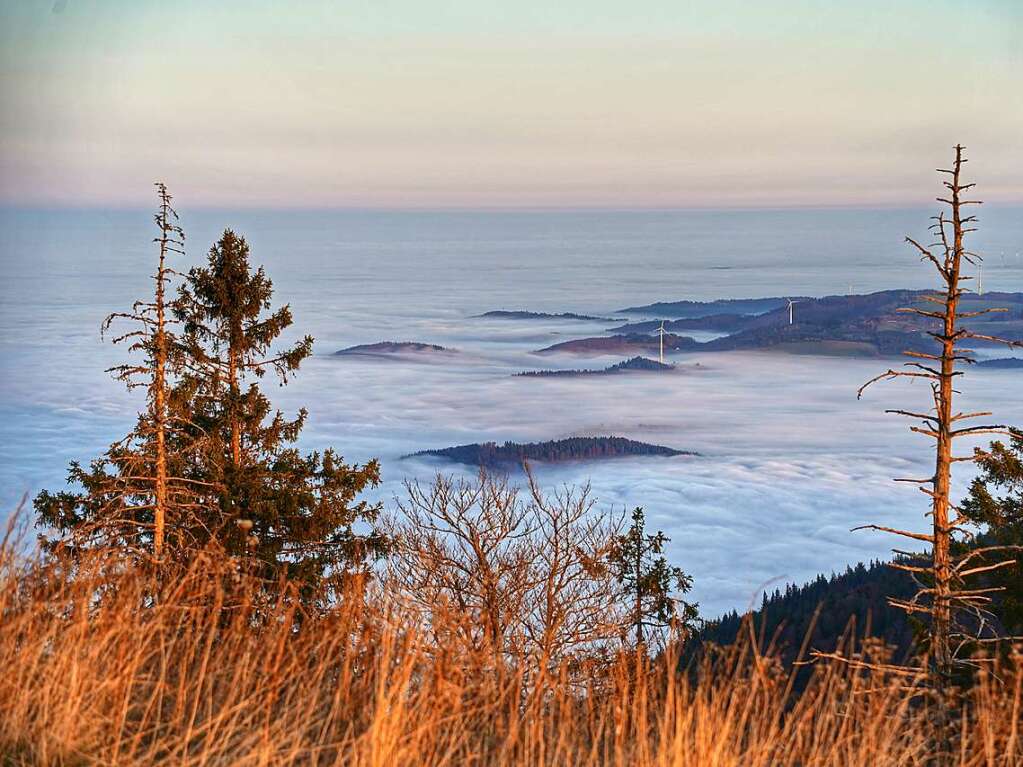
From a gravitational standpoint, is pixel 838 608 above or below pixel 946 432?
below

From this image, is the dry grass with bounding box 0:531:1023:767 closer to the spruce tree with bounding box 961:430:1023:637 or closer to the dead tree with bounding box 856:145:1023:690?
the dead tree with bounding box 856:145:1023:690

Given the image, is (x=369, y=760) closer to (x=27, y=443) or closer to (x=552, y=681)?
(x=552, y=681)

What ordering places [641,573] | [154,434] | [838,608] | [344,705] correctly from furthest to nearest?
[838,608]
[641,573]
[154,434]
[344,705]

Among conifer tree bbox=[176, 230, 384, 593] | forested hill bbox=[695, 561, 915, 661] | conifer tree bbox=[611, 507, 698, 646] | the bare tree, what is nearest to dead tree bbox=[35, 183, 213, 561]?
conifer tree bbox=[176, 230, 384, 593]

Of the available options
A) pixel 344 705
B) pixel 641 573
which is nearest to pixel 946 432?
pixel 344 705

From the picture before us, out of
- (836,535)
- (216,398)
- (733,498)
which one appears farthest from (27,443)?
(216,398)

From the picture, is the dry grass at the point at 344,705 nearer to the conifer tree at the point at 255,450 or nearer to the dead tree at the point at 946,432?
the dead tree at the point at 946,432

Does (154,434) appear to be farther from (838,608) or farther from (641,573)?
(838,608)
